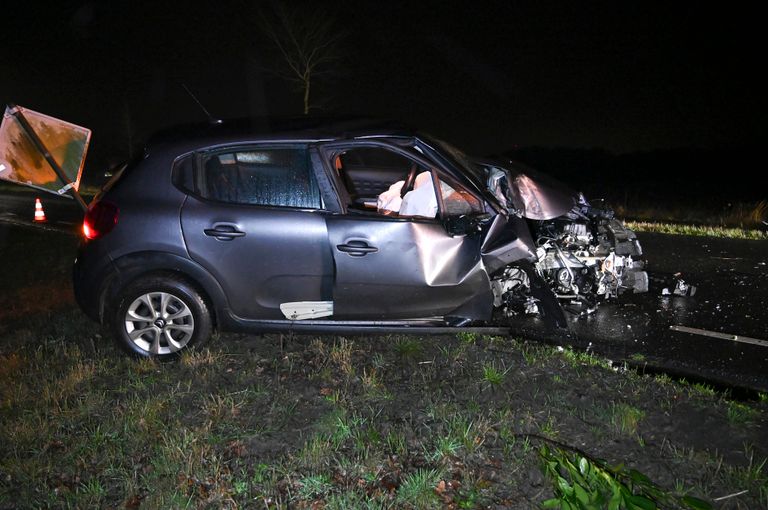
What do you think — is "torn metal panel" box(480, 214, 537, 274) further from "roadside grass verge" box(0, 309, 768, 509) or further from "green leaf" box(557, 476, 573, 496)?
"green leaf" box(557, 476, 573, 496)

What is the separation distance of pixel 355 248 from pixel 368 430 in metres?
1.46

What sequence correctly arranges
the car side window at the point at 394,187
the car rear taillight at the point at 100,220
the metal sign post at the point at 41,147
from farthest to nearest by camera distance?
the metal sign post at the point at 41,147, the car side window at the point at 394,187, the car rear taillight at the point at 100,220

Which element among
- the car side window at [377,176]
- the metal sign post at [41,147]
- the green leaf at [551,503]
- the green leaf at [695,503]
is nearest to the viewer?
the green leaf at [695,503]

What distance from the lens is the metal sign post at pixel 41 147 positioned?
571 cm

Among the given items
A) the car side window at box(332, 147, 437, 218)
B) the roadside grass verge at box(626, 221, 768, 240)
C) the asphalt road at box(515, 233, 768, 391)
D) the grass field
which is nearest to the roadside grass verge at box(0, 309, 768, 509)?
the grass field

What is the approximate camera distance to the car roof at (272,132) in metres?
4.71

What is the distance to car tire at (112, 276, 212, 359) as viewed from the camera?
15.4 ft

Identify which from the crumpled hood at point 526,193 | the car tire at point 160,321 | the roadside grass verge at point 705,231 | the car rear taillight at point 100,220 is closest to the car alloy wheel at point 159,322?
the car tire at point 160,321

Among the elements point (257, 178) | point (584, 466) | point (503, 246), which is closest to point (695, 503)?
point (584, 466)

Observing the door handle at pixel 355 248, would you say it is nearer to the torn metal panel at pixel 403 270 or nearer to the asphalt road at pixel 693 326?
the torn metal panel at pixel 403 270

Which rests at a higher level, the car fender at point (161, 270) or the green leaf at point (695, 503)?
the car fender at point (161, 270)

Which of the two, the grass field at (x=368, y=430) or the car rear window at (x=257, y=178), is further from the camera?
the car rear window at (x=257, y=178)

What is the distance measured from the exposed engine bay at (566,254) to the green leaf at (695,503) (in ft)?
8.23

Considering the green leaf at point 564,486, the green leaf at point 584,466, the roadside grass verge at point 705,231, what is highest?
the roadside grass verge at point 705,231
